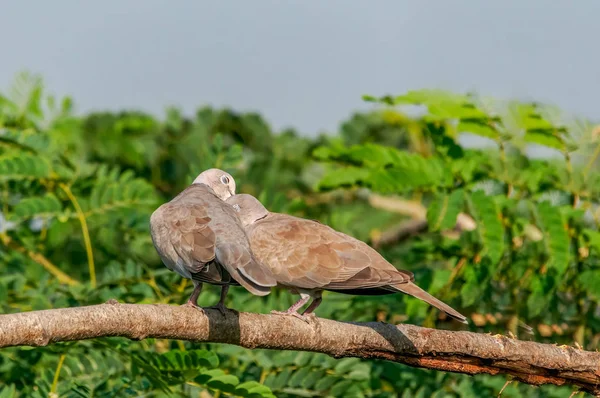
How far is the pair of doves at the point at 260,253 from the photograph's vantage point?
4.67 m

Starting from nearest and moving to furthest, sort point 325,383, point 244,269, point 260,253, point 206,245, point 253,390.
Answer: point 244,269, point 206,245, point 253,390, point 260,253, point 325,383

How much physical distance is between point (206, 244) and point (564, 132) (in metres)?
3.29

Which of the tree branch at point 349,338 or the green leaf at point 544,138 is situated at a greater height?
the green leaf at point 544,138

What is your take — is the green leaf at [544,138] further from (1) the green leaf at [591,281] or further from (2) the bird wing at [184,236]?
(2) the bird wing at [184,236]

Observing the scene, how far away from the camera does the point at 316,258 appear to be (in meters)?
5.21

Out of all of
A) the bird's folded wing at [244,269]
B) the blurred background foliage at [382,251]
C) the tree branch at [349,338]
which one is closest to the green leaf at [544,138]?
the blurred background foliage at [382,251]

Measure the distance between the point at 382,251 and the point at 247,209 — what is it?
340 centimetres

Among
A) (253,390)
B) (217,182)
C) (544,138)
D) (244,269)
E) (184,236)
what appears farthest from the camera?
(544,138)

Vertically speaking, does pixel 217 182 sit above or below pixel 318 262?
above

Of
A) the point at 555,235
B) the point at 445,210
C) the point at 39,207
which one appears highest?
the point at 445,210

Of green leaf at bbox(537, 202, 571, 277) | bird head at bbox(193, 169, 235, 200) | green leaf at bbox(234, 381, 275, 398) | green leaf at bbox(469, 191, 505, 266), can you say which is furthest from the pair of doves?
green leaf at bbox(537, 202, 571, 277)

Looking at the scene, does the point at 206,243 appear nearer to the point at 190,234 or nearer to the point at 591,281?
the point at 190,234

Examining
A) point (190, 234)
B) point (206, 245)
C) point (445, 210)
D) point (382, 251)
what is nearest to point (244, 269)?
point (206, 245)

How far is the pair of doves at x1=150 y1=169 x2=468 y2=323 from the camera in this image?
4668mm
